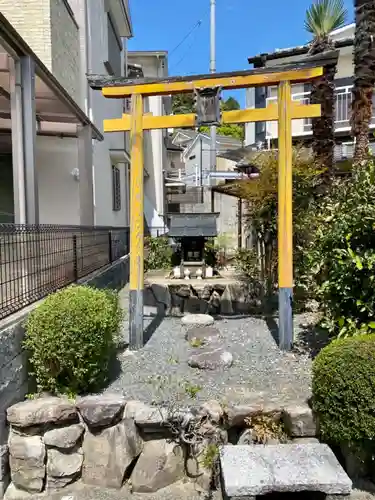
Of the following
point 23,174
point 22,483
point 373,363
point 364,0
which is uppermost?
point 364,0

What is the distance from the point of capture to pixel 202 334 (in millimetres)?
5664

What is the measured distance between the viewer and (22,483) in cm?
340

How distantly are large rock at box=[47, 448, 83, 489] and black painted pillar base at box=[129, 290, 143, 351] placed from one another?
1886 millimetres

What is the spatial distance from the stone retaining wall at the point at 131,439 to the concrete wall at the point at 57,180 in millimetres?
6650

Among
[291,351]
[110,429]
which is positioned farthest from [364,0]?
[110,429]

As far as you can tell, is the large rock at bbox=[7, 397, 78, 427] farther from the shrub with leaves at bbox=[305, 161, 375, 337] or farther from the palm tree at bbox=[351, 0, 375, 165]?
the palm tree at bbox=[351, 0, 375, 165]

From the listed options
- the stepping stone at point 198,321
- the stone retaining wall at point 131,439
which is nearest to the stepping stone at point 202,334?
the stepping stone at point 198,321

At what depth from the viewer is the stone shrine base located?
7785 millimetres

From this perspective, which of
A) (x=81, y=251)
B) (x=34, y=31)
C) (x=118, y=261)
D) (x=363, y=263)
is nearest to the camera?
(x=363, y=263)

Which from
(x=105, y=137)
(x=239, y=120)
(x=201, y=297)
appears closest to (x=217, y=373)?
(x=239, y=120)

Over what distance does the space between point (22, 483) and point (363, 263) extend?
3809 millimetres

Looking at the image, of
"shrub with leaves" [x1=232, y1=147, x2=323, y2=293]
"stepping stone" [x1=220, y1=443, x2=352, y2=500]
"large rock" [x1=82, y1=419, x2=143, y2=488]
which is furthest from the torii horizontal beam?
"stepping stone" [x1=220, y1=443, x2=352, y2=500]

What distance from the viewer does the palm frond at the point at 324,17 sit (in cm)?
1103

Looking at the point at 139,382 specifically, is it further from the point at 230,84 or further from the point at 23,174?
the point at 230,84
